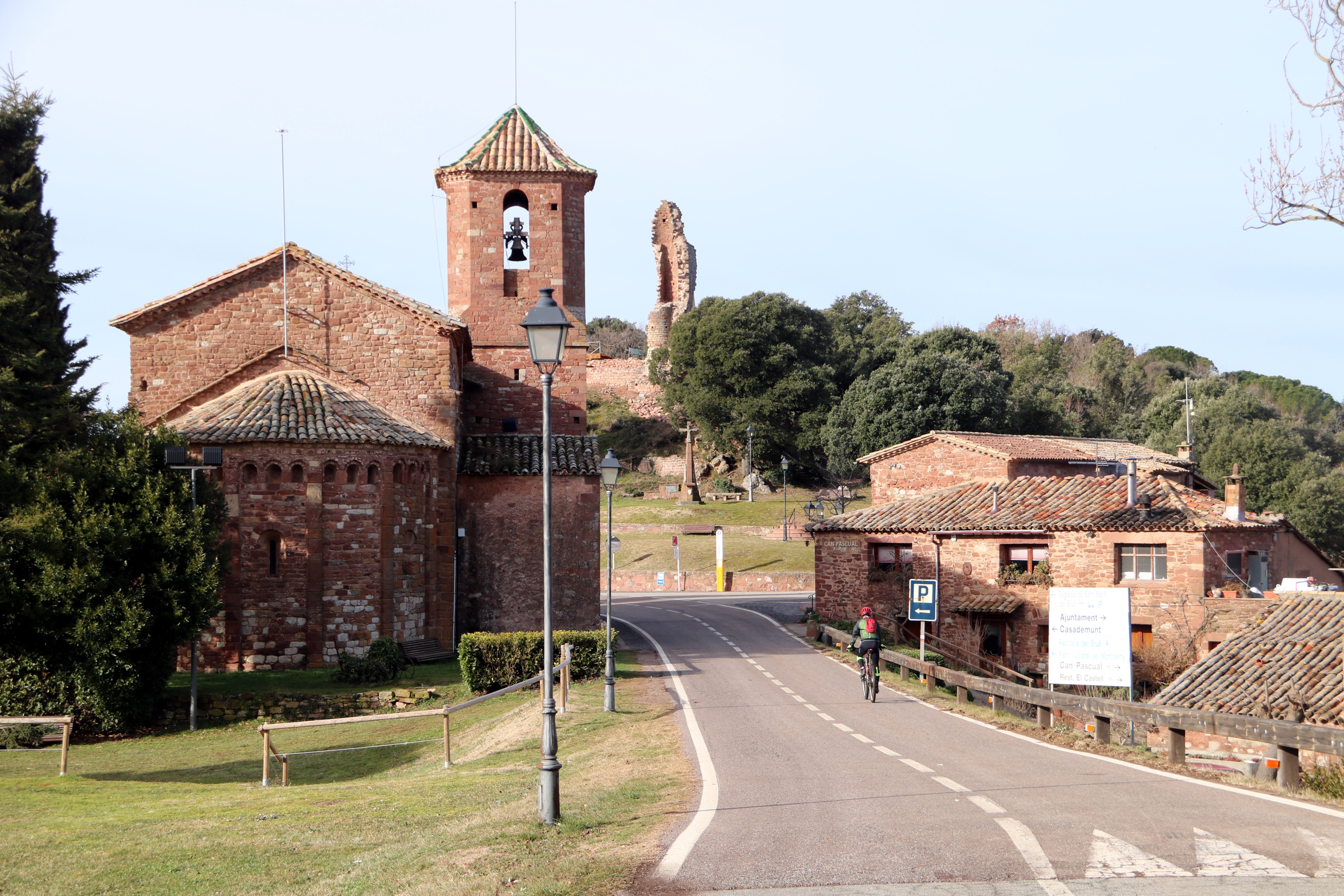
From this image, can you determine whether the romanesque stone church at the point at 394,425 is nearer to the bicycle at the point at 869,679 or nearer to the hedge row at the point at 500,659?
the hedge row at the point at 500,659

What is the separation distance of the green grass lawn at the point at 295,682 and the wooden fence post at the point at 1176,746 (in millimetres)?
15723

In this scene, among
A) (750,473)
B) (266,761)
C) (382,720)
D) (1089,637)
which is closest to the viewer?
(266,761)

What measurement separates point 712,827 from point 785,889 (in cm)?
207

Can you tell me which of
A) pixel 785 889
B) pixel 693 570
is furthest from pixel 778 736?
pixel 693 570

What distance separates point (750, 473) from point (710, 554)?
53.7ft

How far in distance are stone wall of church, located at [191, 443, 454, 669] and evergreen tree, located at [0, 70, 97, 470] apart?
15.6 ft

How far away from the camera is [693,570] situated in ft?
189

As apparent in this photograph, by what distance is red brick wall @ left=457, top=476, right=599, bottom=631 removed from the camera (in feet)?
106

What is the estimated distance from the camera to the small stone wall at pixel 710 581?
5525cm

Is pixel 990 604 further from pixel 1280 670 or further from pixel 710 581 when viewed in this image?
pixel 710 581

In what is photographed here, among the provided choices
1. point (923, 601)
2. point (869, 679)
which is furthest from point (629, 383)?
point (869, 679)

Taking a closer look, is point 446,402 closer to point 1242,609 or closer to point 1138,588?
point 1138,588

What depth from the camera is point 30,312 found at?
3331 centimetres

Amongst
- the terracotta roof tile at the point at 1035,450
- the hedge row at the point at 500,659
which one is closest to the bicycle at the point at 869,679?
the hedge row at the point at 500,659
